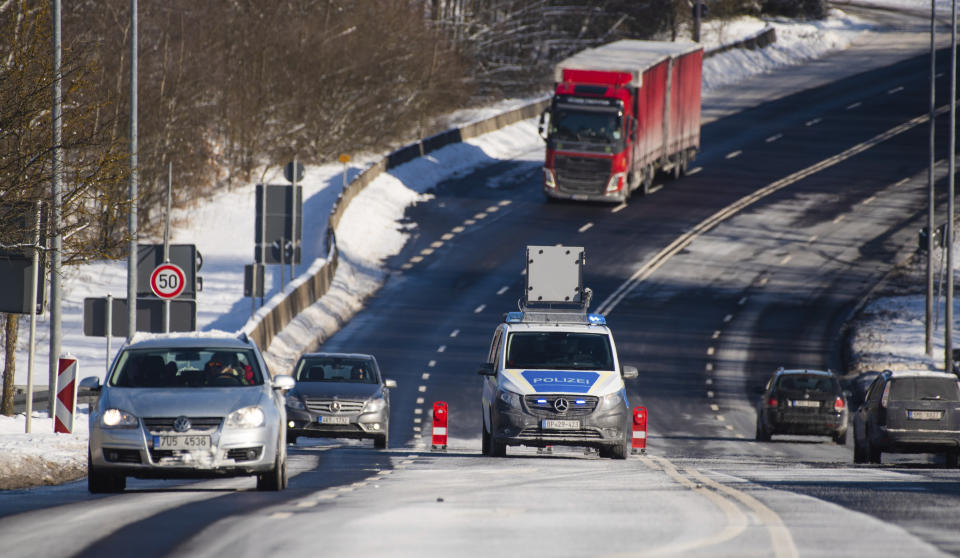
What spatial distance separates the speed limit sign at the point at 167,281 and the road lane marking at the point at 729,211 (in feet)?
62.9

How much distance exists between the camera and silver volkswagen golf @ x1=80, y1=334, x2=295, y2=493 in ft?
50.0

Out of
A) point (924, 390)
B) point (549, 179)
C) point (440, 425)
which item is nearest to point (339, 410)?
point (440, 425)

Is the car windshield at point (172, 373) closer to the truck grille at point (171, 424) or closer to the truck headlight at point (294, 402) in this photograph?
the truck grille at point (171, 424)

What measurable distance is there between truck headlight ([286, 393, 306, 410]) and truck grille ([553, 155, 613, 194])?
27139 millimetres

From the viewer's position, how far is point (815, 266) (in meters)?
50.3

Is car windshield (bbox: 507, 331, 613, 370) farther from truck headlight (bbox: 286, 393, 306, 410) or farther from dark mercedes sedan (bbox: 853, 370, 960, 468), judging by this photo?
dark mercedes sedan (bbox: 853, 370, 960, 468)

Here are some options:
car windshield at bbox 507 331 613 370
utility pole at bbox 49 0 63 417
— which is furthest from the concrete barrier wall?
car windshield at bbox 507 331 613 370

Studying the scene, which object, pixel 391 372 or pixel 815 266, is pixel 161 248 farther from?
pixel 815 266

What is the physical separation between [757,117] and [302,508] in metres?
62.1

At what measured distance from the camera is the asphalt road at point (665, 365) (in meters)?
12.0

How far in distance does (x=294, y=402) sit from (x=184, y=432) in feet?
34.6

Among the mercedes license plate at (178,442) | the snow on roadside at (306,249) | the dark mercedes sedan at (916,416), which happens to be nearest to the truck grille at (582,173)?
the snow on roadside at (306,249)

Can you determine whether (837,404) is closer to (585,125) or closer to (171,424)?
(171,424)

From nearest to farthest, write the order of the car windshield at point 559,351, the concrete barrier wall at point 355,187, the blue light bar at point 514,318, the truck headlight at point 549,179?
the car windshield at point 559,351 → the blue light bar at point 514,318 → the concrete barrier wall at point 355,187 → the truck headlight at point 549,179
